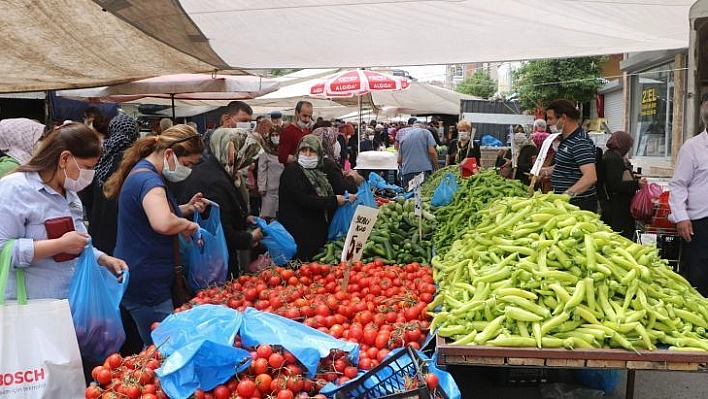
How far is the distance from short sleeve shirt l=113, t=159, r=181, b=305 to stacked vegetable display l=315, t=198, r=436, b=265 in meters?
1.88

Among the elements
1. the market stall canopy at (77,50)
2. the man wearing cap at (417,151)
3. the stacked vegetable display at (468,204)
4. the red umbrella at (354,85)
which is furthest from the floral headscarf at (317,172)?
the man wearing cap at (417,151)

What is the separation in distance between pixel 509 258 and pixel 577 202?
9.99 feet

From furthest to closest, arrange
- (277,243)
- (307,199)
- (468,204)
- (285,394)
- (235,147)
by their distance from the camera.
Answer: (468,204) < (307,199) < (277,243) < (235,147) < (285,394)

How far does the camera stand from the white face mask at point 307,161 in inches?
226

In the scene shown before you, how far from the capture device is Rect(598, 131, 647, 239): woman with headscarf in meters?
7.39

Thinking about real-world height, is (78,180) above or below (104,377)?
above

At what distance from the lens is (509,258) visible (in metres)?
3.62

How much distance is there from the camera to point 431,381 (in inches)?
104

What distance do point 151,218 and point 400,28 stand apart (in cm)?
338

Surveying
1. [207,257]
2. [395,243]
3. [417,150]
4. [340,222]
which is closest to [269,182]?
[340,222]

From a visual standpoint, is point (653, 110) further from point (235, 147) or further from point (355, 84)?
point (235, 147)

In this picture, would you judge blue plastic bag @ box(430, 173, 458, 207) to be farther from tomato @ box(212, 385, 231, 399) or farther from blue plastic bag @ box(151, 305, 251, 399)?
tomato @ box(212, 385, 231, 399)

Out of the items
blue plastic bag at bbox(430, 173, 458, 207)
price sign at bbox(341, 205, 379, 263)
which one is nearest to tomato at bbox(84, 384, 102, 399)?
price sign at bbox(341, 205, 379, 263)

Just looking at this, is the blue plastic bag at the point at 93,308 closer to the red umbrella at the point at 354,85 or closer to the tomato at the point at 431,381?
the tomato at the point at 431,381
